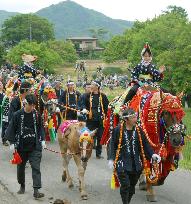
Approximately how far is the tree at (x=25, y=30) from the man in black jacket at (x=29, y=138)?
9805 cm

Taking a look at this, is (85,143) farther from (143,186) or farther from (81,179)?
(143,186)

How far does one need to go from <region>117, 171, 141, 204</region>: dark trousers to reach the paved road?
0.88 metres

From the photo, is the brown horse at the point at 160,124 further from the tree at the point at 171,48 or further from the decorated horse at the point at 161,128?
the tree at the point at 171,48

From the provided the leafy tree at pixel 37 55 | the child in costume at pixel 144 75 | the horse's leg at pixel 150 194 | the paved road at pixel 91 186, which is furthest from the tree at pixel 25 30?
the horse's leg at pixel 150 194

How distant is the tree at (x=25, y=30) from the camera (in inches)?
4245

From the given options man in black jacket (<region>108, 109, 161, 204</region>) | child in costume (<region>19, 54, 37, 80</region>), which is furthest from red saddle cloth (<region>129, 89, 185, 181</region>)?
child in costume (<region>19, 54, 37, 80</region>)

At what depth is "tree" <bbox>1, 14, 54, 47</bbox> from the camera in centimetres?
10781

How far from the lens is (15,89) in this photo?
14.6 m

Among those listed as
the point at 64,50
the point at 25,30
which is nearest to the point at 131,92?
the point at 64,50

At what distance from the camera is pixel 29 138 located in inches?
357

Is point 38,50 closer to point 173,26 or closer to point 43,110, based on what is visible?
point 173,26

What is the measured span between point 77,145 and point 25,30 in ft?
332

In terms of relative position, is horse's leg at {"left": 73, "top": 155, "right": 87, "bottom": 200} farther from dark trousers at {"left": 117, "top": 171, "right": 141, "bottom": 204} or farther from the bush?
the bush

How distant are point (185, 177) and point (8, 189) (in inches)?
147
